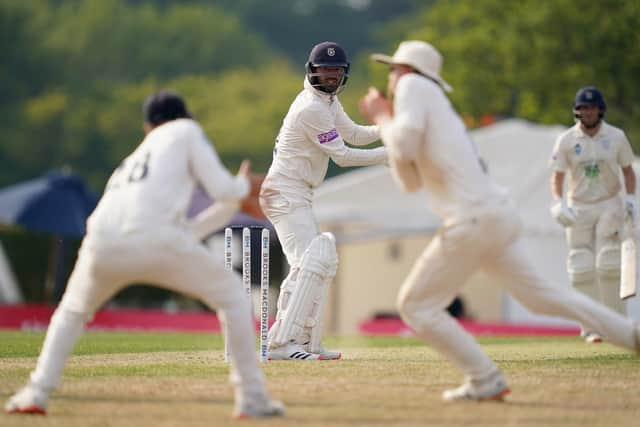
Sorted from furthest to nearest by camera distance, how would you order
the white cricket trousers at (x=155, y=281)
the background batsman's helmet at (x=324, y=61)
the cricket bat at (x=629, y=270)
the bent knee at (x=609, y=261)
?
the bent knee at (x=609, y=261)
the cricket bat at (x=629, y=270)
the background batsman's helmet at (x=324, y=61)
the white cricket trousers at (x=155, y=281)

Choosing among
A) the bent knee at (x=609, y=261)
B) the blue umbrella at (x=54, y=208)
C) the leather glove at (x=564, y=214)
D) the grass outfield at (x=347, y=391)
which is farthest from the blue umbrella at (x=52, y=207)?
the grass outfield at (x=347, y=391)

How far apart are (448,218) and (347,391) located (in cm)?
149

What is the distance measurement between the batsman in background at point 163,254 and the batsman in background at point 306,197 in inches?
126

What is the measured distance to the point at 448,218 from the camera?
838cm

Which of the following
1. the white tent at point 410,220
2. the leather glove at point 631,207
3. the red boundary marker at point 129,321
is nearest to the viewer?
the leather glove at point 631,207

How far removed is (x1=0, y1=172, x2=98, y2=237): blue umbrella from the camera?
96.4ft

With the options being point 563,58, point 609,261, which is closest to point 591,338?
point 609,261

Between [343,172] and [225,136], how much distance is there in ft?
19.5

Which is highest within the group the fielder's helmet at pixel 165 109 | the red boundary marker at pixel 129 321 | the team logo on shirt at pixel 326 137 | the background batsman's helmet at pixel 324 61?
the background batsman's helmet at pixel 324 61

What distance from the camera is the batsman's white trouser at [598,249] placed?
14.1 meters

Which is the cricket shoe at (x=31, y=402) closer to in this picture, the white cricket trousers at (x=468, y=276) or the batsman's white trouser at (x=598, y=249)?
the white cricket trousers at (x=468, y=276)

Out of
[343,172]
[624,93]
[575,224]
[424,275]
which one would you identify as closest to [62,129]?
[343,172]

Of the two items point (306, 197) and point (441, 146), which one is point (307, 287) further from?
point (441, 146)

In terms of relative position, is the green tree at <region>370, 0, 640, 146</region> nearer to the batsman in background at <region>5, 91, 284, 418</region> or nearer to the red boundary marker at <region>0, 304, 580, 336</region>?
the red boundary marker at <region>0, 304, 580, 336</region>
